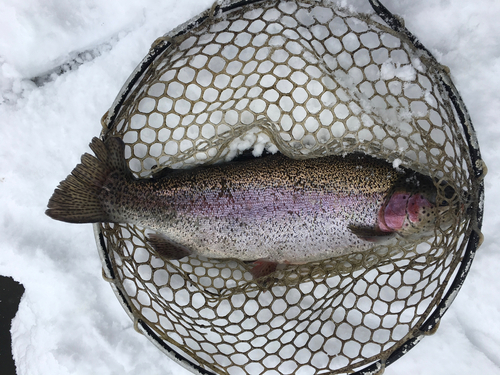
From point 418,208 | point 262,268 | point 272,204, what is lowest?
point 262,268

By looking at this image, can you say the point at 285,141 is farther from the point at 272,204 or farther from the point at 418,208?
the point at 418,208

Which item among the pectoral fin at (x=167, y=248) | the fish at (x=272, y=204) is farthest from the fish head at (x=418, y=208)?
the pectoral fin at (x=167, y=248)

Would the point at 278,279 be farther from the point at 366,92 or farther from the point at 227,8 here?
the point at 227,8

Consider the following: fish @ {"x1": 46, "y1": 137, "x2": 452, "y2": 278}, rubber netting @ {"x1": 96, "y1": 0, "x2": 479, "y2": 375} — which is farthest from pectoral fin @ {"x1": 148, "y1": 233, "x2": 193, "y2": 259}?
rubber netting @ {"x1": 96, "y1": 0, "x2": 479, "y2": 375}

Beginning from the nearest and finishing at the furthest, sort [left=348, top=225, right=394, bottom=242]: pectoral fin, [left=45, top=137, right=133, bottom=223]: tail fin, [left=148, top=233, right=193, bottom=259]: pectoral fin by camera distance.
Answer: [left=45, top=137, right=133, bottom=223]: tail fin < [left=348, top=225, right=394, bottom=242]: pectoral fin < [left=148, top=233, right=193, bottom=259]: pectoral fin

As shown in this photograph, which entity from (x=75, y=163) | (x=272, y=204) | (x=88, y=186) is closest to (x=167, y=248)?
(x=88, y=186)

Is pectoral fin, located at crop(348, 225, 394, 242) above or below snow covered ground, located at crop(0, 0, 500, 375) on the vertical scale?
above

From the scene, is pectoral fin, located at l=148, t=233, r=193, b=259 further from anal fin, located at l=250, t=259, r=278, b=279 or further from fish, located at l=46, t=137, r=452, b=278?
anal fin, located at l=250, t=259, r=278, b=279

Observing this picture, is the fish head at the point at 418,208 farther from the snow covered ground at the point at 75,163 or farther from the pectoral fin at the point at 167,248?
the pectoral fin at the point at 167,248
